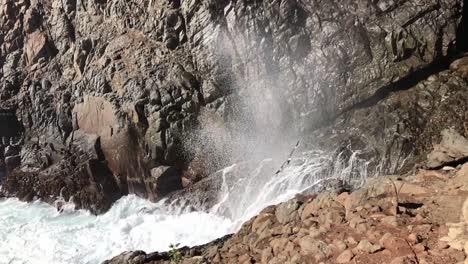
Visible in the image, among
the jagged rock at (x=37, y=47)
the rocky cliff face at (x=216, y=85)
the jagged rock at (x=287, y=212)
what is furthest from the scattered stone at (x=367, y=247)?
the jagged rock at (x=37, y=47)

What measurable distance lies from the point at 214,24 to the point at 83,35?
7.90 metres

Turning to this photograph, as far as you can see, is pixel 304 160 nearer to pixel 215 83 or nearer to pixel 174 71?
pixel 215 83

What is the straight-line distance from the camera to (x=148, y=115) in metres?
19.0

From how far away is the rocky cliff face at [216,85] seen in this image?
51.6ft

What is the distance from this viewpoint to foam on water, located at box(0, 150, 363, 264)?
1523 centimetres

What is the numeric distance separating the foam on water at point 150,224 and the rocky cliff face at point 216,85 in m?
1.03

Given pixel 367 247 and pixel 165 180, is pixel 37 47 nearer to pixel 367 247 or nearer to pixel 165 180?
pixel 165 180

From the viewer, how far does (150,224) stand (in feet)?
56.7

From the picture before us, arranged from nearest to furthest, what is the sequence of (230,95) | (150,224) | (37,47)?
(150,224)
(230,95)
(37,47)

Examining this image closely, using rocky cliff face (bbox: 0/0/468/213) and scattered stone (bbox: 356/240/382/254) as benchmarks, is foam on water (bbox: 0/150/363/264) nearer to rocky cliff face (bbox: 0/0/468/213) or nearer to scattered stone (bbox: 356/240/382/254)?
rocky cliff face (bbox: 0/0/468/213)

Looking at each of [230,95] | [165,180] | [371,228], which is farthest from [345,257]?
[165,180]

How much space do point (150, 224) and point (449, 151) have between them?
35.3 feet

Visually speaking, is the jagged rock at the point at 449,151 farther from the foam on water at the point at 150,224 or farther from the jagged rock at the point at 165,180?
the jagged rock at the point at 165,180

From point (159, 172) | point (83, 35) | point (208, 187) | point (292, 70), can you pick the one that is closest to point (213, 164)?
point (208, 187)
